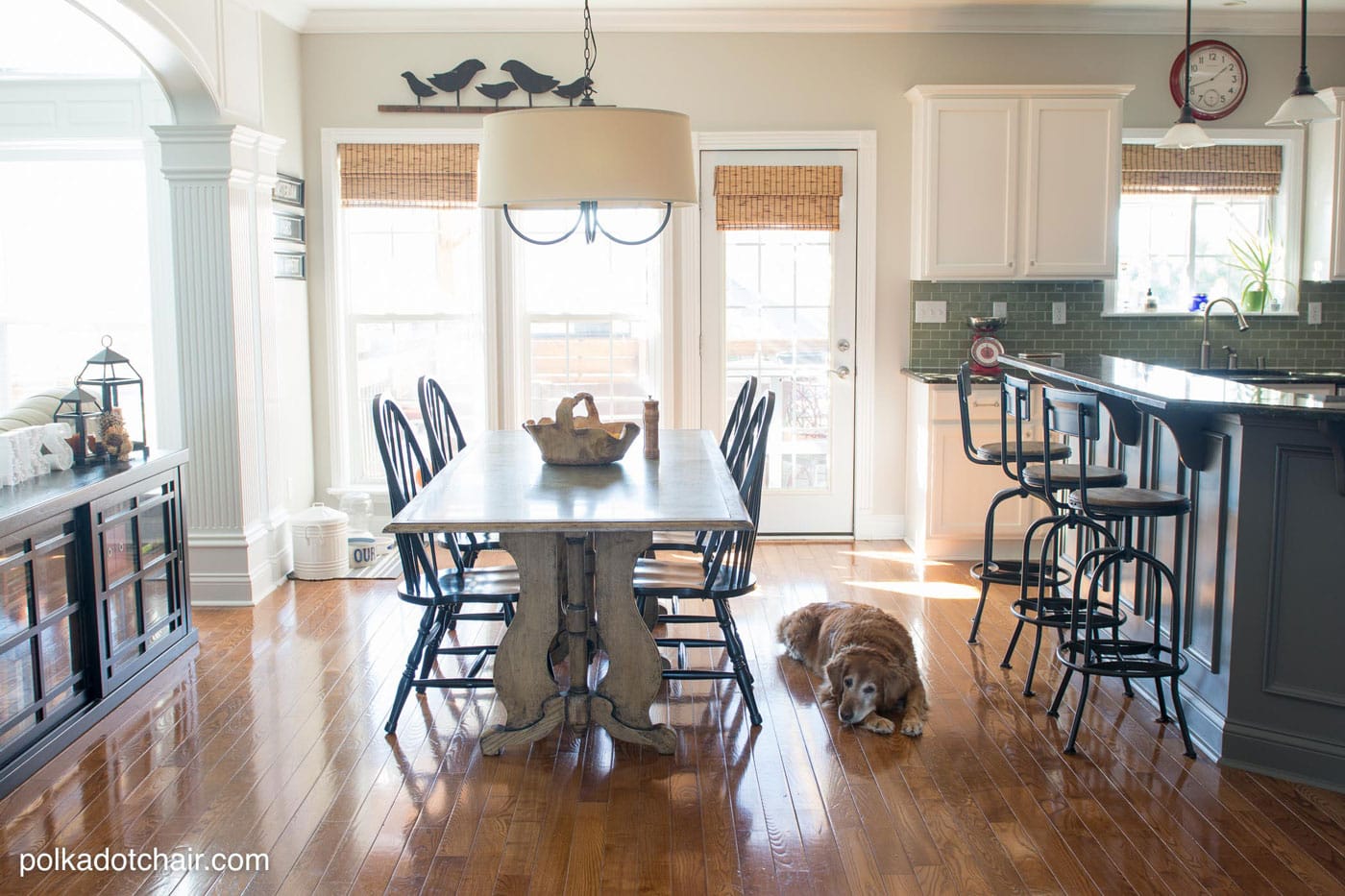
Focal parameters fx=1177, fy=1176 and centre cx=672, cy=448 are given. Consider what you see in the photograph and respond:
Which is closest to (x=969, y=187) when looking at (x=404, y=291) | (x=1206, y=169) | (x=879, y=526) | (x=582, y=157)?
(x=1206, y=169)

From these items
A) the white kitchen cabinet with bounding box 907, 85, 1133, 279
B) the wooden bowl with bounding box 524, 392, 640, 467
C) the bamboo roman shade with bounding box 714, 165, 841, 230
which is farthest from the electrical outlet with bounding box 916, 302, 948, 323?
the wooden bowl with bounding box 524, 392, 640, 467

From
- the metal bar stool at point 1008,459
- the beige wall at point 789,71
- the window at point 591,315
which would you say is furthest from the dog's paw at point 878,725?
the beige wall at point 789,71

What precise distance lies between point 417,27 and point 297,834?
4.48 meters

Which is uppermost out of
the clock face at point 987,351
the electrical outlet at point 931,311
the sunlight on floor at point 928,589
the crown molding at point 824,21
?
the crown molding at point 824,21

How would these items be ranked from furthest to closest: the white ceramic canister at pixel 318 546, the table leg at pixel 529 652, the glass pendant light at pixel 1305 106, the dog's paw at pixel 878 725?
1. the white ceramic canister at pixel 318 546
2. the glass pendant light at pixel 1305 106
3. the dog's paw at pixel 878 725
4. the table leg at pixel 529 652

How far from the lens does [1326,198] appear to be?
19.9ft

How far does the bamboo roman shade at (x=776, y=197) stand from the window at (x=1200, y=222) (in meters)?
1.59

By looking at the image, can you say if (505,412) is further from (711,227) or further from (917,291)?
(917,291)

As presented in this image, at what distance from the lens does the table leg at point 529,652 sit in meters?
3.37

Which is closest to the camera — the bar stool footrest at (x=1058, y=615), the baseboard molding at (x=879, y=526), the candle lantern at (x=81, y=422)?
the bar stool footrest at (x=1058, y=615)

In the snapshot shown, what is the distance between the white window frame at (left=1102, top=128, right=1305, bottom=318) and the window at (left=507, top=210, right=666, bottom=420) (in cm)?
245

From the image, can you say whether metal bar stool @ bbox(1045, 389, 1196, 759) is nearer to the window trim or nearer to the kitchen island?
the kitchen island

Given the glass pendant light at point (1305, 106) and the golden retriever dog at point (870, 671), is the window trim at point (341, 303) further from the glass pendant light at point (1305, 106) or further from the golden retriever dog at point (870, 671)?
the glass pendant light at point (1305, 106)

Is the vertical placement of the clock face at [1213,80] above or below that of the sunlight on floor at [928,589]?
above
